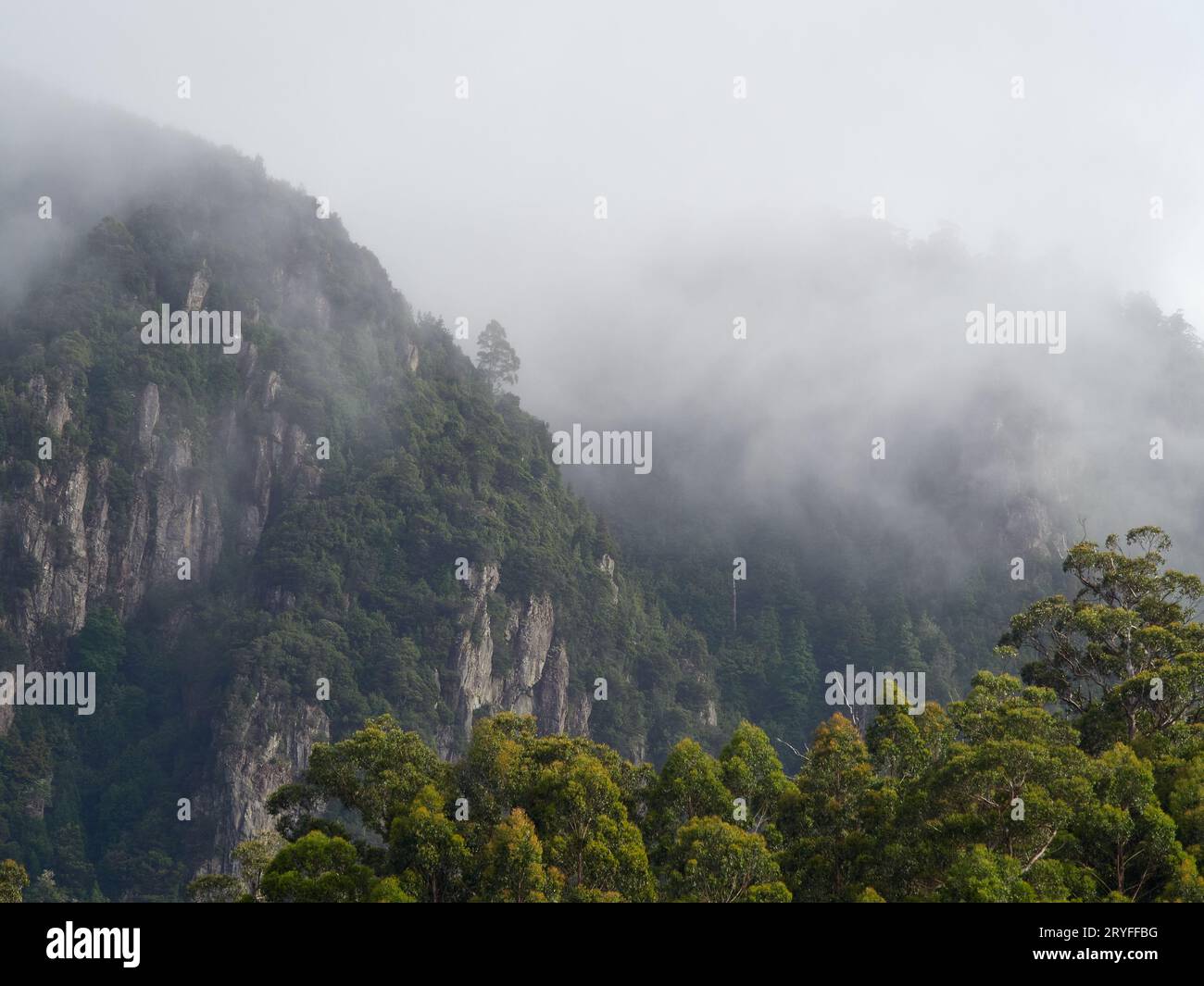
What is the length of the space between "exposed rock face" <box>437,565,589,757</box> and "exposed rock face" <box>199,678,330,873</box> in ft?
51.3

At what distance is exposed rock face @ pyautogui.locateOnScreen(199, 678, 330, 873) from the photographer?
123375mm

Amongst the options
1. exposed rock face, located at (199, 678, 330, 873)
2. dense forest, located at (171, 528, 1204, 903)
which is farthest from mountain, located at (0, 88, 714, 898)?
dense forest, located at (171, 528, 1204, 903)

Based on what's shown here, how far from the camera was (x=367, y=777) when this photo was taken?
41.7 metres

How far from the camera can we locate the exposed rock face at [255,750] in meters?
123

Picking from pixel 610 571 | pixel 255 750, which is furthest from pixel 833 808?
pixel 610 571

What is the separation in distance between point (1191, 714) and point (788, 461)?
14478 centimetres

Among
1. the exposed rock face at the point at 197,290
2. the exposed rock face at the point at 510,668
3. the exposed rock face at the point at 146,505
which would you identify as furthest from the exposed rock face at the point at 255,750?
the exposed rock face at the point at 197,290

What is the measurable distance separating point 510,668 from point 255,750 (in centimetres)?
Answer: 2950

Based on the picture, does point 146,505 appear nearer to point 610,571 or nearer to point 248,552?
point 248,552

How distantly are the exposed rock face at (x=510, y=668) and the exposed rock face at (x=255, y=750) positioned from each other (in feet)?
51.3

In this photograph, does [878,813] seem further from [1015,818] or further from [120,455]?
[120,455]

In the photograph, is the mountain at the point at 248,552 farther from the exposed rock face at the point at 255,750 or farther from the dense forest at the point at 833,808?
the dense forest at the point at 833,808

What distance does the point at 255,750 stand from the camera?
127125 mm
